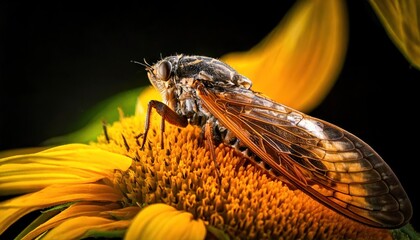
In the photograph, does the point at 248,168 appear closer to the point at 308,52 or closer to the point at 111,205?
the point at 111,205

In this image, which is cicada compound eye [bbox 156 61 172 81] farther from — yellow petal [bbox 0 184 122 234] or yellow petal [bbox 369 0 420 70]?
yellow petal [bbox 369 0 420 70]

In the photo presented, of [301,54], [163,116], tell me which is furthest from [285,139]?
[301,54]

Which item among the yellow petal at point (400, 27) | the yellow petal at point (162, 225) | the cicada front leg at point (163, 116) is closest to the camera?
the yellow petal at point (162, 225)

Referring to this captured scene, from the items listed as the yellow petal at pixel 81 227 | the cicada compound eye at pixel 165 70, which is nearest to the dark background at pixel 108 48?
the cicada compound eye at pixel 165 70

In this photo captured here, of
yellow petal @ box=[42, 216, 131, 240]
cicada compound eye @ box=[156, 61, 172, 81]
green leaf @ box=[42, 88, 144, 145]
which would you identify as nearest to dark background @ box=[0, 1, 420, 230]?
green leaf @ box=[42, 88, 144, 145]

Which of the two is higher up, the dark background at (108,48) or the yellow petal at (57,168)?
the dark background at (108,48)

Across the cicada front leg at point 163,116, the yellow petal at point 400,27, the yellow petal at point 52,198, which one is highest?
the yellow petal at point 400,27

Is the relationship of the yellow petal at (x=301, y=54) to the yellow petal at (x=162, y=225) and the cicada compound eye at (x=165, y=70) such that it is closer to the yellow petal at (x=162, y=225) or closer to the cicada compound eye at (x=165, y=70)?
the cicada compound eye at (x=165, y=70)

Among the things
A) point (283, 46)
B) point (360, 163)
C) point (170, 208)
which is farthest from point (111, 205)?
point (283, 46)
